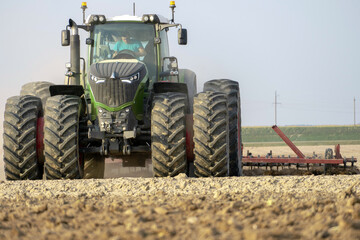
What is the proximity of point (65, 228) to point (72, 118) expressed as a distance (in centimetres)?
467

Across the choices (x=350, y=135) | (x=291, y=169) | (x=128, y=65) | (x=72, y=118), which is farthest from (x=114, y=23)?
(x=350, y=135)

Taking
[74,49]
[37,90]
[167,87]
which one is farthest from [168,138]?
[37,90]

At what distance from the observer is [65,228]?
441cm

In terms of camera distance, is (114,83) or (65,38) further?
(65,38)

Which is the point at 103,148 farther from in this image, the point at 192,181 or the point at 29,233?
the point at 29,233

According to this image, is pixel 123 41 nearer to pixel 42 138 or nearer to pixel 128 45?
pixel 128 45

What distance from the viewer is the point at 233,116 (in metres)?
10.1

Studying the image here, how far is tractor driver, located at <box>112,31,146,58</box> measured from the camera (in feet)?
33.8

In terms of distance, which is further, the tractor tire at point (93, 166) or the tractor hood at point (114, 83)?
the tractor tire at point (93, 166)

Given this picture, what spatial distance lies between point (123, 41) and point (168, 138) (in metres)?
2.45

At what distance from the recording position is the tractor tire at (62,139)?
8.86 meters

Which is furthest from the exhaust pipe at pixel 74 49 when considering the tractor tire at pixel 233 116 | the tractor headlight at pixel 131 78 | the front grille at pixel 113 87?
the tractor tire at pixel 233 116

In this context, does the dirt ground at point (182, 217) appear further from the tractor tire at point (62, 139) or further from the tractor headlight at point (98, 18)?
the tractor headlight at point (98, 18)

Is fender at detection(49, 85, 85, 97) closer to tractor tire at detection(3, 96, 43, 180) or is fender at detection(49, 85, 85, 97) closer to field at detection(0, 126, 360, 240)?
tractor tire at detection(3, 96, 43, 180)
